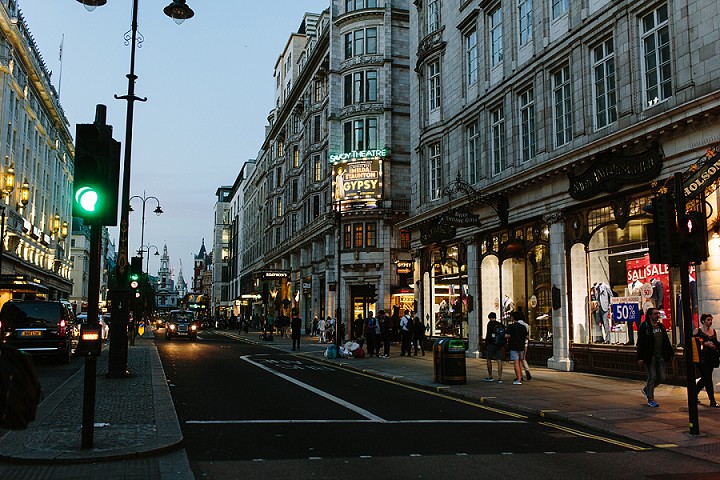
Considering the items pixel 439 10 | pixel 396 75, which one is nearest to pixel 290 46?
pixel 396 75

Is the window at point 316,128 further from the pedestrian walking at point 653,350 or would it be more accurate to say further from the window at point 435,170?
the pedestrian walking at point 653,350

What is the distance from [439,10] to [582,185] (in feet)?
48.5

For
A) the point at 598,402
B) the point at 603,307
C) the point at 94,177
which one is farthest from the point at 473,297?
the point at 94,177

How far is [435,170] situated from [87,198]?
77.3 feet

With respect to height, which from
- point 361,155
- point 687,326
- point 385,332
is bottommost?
point 385,332

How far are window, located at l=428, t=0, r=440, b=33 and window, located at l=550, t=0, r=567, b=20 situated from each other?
9.43 meters

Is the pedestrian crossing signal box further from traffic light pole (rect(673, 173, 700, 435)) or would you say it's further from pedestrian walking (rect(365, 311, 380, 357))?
pedestrian walking (rect(365, 311, 380, 357))

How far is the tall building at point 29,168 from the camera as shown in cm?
4812

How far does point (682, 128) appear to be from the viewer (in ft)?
50.8

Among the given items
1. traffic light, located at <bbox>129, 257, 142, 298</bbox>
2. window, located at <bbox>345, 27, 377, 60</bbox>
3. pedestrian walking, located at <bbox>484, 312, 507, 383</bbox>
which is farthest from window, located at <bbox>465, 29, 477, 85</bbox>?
window, located at <bbox>345, 27, 377, 60</bbox>

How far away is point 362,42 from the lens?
47500mm

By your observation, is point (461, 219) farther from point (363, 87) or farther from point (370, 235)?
point (363, 87)

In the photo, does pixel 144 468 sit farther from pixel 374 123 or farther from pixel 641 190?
pixel 374 123

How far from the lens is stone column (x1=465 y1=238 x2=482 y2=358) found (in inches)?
1018
